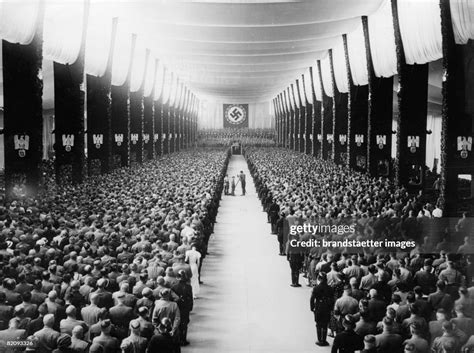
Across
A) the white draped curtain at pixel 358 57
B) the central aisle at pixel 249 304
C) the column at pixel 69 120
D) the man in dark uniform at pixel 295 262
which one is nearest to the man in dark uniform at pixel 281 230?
the central aisle at pixel 249 304

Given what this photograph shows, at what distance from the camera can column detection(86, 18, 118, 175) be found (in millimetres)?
36594

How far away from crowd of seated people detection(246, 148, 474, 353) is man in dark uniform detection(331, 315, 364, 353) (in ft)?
0.05

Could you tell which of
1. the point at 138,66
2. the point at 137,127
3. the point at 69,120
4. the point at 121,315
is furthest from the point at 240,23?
the point at 121,315

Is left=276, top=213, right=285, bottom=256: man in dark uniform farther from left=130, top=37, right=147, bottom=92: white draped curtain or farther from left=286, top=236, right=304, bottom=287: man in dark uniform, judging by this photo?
left=130, top=37, right=147, bottom=92: white draped curtain

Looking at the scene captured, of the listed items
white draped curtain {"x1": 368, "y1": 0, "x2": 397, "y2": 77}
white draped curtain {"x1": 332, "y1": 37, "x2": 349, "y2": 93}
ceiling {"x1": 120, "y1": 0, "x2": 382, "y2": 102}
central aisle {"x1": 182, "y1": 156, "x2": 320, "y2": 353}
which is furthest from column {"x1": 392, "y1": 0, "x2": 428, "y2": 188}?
white draped curtain {"x1": 332, "y1": 37, "x2": 349, "y2": 93}

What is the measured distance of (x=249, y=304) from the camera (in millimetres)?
14859

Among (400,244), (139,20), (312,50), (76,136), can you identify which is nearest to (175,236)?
(400,244)

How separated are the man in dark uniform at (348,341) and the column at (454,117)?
1285 centimetres

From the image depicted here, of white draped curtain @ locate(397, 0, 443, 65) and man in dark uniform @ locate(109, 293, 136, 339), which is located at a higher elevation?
white draped curtain @ locate(397, 0, 443, 65)

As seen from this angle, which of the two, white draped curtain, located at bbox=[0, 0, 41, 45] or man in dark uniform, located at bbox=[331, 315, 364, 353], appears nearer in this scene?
man in dark uniform, located at bbox=[331, 315, 364, 353]

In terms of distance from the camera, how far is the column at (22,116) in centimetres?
2383

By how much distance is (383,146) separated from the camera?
111 ft

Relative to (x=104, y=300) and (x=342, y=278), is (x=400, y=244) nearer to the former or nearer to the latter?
(x=342, y=278)

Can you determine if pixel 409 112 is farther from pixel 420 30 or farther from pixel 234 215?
pixel 234 215
